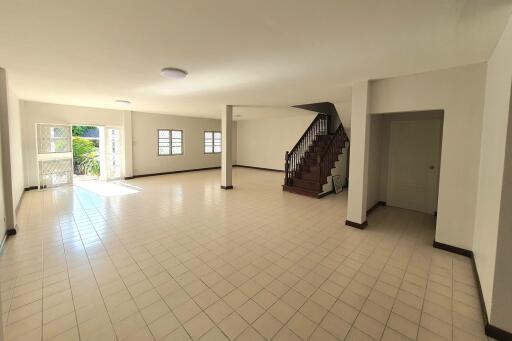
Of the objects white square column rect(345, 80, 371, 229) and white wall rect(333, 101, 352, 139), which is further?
white wall rect(333, 101, 352, 139)

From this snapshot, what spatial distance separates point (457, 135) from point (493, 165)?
1.11 meters

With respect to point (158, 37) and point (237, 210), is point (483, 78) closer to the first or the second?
point (158, 37)

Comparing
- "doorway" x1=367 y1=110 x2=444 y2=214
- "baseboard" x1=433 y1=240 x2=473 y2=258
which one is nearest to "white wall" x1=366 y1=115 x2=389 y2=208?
"doorway" x1=367 y1=110 x2=444 y2=214

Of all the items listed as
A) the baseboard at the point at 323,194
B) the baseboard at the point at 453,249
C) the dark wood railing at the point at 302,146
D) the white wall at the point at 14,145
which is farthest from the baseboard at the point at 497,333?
the white wall at the point at 14,145

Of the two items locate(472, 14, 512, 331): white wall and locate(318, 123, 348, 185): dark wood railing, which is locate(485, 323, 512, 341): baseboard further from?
locate(318, 123, 348, 185): dark wood railing

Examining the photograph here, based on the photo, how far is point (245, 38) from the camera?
2.40m

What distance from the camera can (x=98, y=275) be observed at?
2658mm

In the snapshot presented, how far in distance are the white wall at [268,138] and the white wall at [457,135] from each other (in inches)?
248

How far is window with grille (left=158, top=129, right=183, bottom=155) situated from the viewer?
32.2 feet

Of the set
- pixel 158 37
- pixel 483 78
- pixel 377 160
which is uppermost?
pixel 158 37

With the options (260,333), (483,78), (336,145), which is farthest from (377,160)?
(260,333)

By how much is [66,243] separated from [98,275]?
130 centimetres

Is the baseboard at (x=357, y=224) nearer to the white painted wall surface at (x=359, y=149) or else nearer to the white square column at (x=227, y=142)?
the white painted wall surface at (x=359, y=149)

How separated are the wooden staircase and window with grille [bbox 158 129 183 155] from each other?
5557mm
